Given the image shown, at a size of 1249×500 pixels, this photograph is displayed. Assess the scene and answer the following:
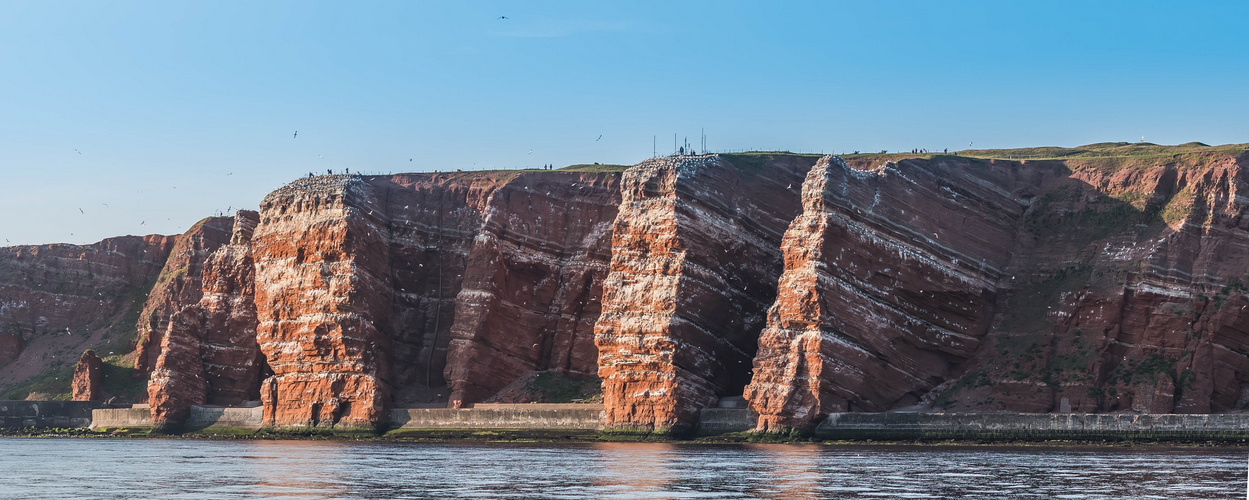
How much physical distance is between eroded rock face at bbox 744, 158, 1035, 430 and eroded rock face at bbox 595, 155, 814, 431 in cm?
496

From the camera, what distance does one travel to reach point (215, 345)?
105m

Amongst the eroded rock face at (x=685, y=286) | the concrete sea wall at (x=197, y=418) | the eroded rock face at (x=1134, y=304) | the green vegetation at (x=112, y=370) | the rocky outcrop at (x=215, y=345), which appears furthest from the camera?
the green vegetation at (x=112, y=370)

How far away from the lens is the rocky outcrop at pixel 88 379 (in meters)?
110

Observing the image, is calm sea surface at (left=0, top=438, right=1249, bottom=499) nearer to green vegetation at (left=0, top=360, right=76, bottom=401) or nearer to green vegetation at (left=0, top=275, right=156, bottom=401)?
green vegetation at (left=0, top=275, right=156, bottom=401)

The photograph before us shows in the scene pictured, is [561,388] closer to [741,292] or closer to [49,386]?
[741,292]

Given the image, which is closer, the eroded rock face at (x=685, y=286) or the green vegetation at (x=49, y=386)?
the eroded rock face at (x=685, y=286)

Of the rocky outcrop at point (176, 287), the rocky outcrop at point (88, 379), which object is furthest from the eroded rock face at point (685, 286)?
the rocky outcrop at point (88, 379)

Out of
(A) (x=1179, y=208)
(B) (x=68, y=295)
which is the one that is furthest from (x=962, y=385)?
(B) (x=68, y=295)

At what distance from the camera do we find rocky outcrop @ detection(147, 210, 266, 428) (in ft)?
334

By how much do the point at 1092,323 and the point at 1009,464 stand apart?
2472 centimetres

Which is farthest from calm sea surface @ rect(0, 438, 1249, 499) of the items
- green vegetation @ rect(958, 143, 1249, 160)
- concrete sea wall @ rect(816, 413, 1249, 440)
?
green vegetation @ rect(958, 143, 1249, 160)

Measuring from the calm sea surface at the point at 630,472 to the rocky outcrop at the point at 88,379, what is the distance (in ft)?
104

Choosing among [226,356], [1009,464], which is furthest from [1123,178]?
[226,356]

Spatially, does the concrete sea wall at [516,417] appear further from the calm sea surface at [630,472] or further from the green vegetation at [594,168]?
the green vegetation at [594,168]
